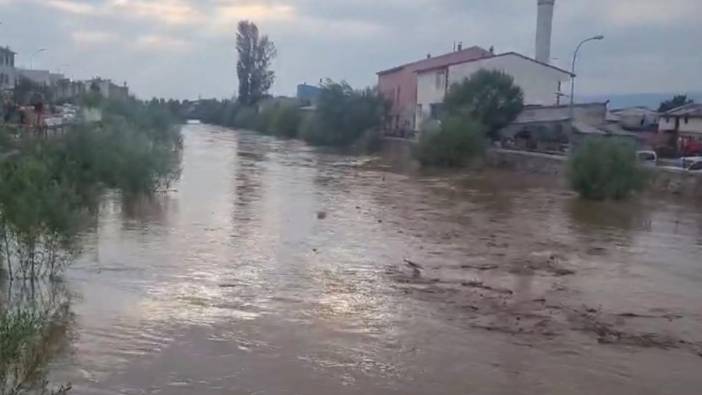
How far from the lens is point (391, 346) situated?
33.7 ft

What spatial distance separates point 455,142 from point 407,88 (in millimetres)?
24624

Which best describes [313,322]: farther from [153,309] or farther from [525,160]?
[525,160]

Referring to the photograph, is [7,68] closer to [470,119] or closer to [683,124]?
[470,119]

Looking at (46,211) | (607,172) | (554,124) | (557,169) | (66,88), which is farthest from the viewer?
(66,88)

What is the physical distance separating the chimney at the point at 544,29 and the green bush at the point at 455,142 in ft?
62.8

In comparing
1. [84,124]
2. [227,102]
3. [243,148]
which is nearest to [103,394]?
[84,124]

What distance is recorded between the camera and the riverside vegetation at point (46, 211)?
6422mm

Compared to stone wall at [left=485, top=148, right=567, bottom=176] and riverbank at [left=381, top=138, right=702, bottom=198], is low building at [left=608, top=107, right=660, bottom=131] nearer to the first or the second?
riverbank at [left=381, top=138, right=702, bottom=198]

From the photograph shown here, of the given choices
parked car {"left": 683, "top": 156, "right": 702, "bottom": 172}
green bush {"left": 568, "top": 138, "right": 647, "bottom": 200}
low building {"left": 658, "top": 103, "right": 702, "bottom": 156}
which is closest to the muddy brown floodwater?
green bush {"left": 568, "top": 138, "right": 647, "bottom": 200}

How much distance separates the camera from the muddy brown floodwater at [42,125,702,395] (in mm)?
9273

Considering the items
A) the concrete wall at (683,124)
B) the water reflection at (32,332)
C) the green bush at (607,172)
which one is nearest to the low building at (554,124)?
the concrete wall at (683,124)

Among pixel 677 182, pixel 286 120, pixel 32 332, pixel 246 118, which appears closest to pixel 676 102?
pixel 286 120

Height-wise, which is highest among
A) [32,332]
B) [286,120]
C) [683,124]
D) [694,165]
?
[683,124]

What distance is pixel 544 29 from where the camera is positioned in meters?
59.3
